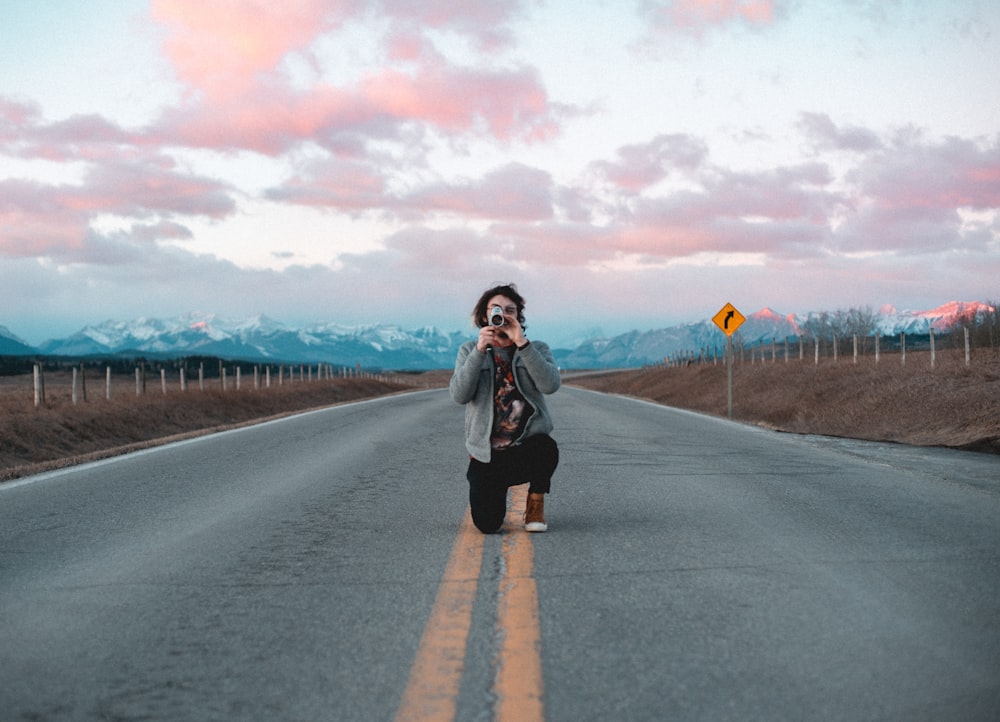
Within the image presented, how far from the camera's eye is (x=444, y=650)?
11.2 ft

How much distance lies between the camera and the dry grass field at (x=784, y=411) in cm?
1541

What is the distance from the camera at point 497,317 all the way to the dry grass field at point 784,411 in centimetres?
668

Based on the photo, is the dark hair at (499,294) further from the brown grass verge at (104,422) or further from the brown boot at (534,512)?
the brown grass verge at (104,422)

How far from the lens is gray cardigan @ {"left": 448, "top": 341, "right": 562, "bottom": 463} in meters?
5.76

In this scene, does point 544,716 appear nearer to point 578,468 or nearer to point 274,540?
point 274,540

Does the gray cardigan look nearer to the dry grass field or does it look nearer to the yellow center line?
the yellow center line

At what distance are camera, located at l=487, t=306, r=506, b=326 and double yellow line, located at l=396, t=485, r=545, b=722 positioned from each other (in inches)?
56.1

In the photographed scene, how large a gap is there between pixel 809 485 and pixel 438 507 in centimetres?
353

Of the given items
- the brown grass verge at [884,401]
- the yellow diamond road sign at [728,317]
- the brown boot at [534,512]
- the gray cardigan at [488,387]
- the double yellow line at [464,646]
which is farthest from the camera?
the yellow diamond road sign at [728,317]

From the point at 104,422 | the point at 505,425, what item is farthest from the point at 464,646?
the point at 104,422

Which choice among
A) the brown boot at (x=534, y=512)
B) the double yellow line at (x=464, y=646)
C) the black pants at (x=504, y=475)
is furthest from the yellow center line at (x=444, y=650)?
the brown boot at (x=534, y=512)

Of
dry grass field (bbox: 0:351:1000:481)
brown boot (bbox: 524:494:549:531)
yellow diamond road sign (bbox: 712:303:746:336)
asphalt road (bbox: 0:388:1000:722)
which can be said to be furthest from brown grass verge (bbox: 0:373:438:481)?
yellow diamond road sign (bbox: 712:303:746:336)

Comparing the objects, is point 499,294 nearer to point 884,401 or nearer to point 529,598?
point 529,598

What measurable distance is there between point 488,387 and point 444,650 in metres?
2.69
